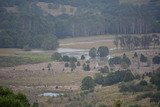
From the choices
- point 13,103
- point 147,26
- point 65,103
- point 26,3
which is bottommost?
point 65,103

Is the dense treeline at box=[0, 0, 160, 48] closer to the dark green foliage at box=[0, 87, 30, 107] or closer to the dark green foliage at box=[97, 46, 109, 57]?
the dark green foliage at box=[97, 46, 109, 57]

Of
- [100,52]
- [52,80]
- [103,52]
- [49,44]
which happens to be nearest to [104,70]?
[52,80]

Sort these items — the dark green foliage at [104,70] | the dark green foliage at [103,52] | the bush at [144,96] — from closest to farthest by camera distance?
the bush at [144,96] < the dark green foliage at [104,70] < the dark green foliage at [103,52]

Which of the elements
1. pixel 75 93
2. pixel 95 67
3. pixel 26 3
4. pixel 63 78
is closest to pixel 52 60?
pixel 95 67

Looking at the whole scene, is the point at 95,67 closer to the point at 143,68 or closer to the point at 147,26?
the point at 143,68

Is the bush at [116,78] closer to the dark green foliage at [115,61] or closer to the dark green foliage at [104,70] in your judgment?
the dark green foliage at [104,70]

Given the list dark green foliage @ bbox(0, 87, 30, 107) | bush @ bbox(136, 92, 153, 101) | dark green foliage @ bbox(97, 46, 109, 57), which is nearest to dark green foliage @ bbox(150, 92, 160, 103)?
bush @ bbox(136, 92, 153, 101)

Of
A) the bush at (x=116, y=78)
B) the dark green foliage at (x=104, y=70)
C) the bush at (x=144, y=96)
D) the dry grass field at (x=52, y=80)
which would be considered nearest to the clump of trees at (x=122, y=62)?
the dry grass field at (x=52, y=80)

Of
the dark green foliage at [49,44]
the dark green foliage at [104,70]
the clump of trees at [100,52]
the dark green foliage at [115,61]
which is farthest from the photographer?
the dark green foliage at [49,44]
